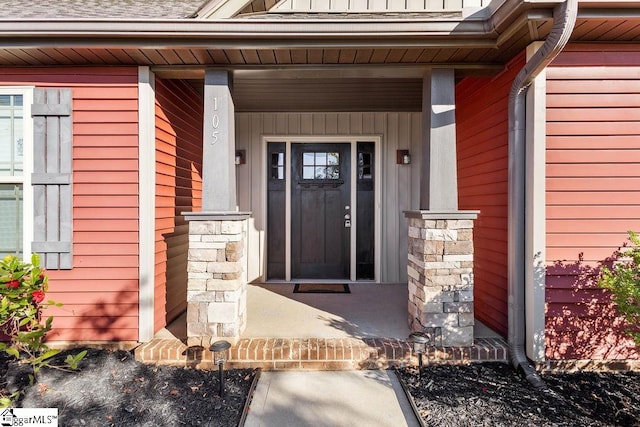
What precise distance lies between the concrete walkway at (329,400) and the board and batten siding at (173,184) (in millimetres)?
1193

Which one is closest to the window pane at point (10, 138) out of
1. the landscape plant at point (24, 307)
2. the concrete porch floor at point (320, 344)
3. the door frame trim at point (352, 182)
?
the landscape plant at point (24, 307)

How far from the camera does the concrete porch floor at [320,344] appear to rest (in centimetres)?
231

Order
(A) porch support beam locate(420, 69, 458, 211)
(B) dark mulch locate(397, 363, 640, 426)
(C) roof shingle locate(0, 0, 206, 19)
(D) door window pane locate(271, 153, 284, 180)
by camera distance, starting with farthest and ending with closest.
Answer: (D) door window pane locate(271, 153, 284, 180)
(A) porch support beam locate(420, 69, 458, 211)
(C) roof shingle locate(0, 0, 206, 19)
(B) dark mulch locate(397, 363, 640, 426)

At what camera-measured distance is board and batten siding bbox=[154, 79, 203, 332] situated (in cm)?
271

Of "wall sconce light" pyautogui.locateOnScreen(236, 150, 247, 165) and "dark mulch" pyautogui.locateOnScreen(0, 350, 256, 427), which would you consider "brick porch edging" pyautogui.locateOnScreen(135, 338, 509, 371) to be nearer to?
"dark mulch" pyautogui.locateOnScreen(0, 350, 256, 427)

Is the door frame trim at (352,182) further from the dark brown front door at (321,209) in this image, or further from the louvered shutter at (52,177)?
the louvered shutter at (52,177)

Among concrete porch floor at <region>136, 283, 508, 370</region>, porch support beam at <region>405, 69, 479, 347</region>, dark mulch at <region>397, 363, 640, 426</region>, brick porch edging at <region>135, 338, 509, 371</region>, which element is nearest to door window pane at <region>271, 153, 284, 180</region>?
concrete porch floor at <region>136, 283, 508, 370</region>

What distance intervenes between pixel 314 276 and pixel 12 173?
3.14 m

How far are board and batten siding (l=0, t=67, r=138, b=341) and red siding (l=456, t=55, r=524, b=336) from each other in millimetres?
2832

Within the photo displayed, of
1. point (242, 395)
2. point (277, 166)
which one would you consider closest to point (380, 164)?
point (277, 166)

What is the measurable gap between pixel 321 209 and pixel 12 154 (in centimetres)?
301

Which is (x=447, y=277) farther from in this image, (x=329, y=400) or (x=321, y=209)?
(x=321, y=209)

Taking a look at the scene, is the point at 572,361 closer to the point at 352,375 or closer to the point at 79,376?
the point at 352,375

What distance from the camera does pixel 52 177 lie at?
2471 millimetres
